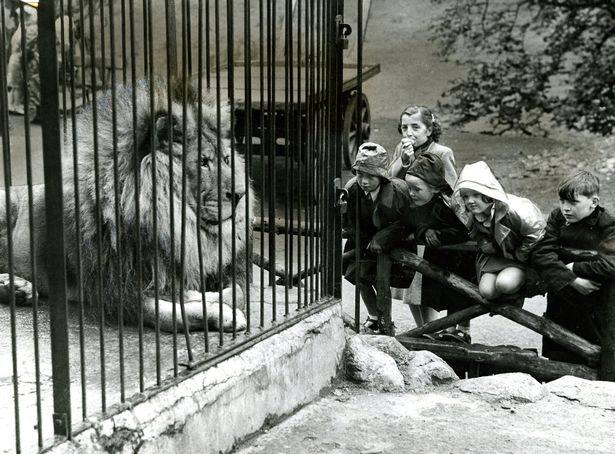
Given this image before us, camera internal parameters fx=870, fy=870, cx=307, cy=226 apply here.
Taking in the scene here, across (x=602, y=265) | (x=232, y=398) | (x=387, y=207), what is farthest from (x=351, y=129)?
(x=232, y=398)

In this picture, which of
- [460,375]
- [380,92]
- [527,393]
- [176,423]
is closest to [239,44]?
[380,92]

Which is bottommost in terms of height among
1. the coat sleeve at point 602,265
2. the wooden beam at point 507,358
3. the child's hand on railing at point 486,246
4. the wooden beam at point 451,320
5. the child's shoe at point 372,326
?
the wooden beam at point 507,358

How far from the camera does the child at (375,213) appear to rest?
4883mm

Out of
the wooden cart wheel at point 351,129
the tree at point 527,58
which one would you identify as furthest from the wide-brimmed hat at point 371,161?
the tree at point 527,58

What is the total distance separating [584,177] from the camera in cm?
470

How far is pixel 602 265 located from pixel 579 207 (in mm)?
348

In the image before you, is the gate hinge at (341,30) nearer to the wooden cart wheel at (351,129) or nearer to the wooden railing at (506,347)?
the wooden railing at (506,347)

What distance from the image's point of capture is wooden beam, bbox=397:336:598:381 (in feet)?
15.5

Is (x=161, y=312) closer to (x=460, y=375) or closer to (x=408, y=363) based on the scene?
(x=408, y=363)

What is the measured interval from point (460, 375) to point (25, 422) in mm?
3045

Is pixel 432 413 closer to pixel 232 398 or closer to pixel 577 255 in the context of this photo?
pixel 232 398

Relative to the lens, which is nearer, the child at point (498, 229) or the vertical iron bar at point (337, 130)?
the vertical iron bar at point (337, 130)

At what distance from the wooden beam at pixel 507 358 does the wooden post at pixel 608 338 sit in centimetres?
7

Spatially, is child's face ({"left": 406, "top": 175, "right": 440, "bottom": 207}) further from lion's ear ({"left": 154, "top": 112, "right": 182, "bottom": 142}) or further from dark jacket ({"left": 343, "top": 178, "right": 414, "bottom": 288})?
lion's ear ({"left": 154, "top": 112, "right": 182, "bottom": 142})
